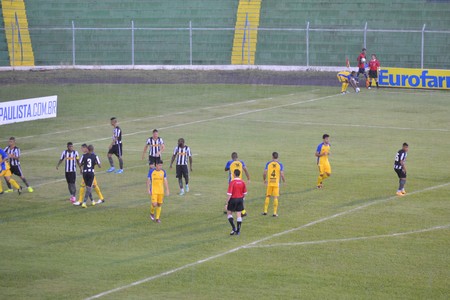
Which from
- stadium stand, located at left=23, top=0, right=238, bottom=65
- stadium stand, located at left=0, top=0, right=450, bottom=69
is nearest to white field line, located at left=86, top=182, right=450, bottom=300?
stadium stand, located at left=0, top=0, right=450, bottom=69

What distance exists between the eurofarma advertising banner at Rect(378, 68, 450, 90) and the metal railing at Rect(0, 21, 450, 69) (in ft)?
16.2

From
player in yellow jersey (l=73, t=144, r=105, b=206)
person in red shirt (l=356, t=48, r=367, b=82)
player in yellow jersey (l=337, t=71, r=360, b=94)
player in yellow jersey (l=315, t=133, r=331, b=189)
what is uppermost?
person in red shirt (l=356, t=48, r=367, b=82)

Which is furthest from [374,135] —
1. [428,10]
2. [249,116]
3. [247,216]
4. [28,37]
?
[28,37]

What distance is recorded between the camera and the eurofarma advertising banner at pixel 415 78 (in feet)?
176

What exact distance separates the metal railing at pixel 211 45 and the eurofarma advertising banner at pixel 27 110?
16248 mm

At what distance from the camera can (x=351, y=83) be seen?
5303cm

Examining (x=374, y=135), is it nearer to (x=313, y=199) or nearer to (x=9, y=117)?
(x=313, y=199)

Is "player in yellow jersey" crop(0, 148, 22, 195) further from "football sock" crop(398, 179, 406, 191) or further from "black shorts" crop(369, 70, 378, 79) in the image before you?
"black shorts" crop(369, 70, 378, 79)

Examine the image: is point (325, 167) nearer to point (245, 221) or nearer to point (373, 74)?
point (245, 221)

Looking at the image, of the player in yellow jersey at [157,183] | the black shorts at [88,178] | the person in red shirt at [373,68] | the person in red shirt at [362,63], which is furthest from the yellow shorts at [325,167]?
the person in red shirt at [362,63]

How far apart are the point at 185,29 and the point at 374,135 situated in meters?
26.2

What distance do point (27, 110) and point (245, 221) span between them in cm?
2323

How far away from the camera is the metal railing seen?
60.1 metres

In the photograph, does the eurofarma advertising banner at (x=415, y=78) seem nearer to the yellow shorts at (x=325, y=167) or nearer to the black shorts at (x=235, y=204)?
the yellow shorts at (x=325, y=167)
